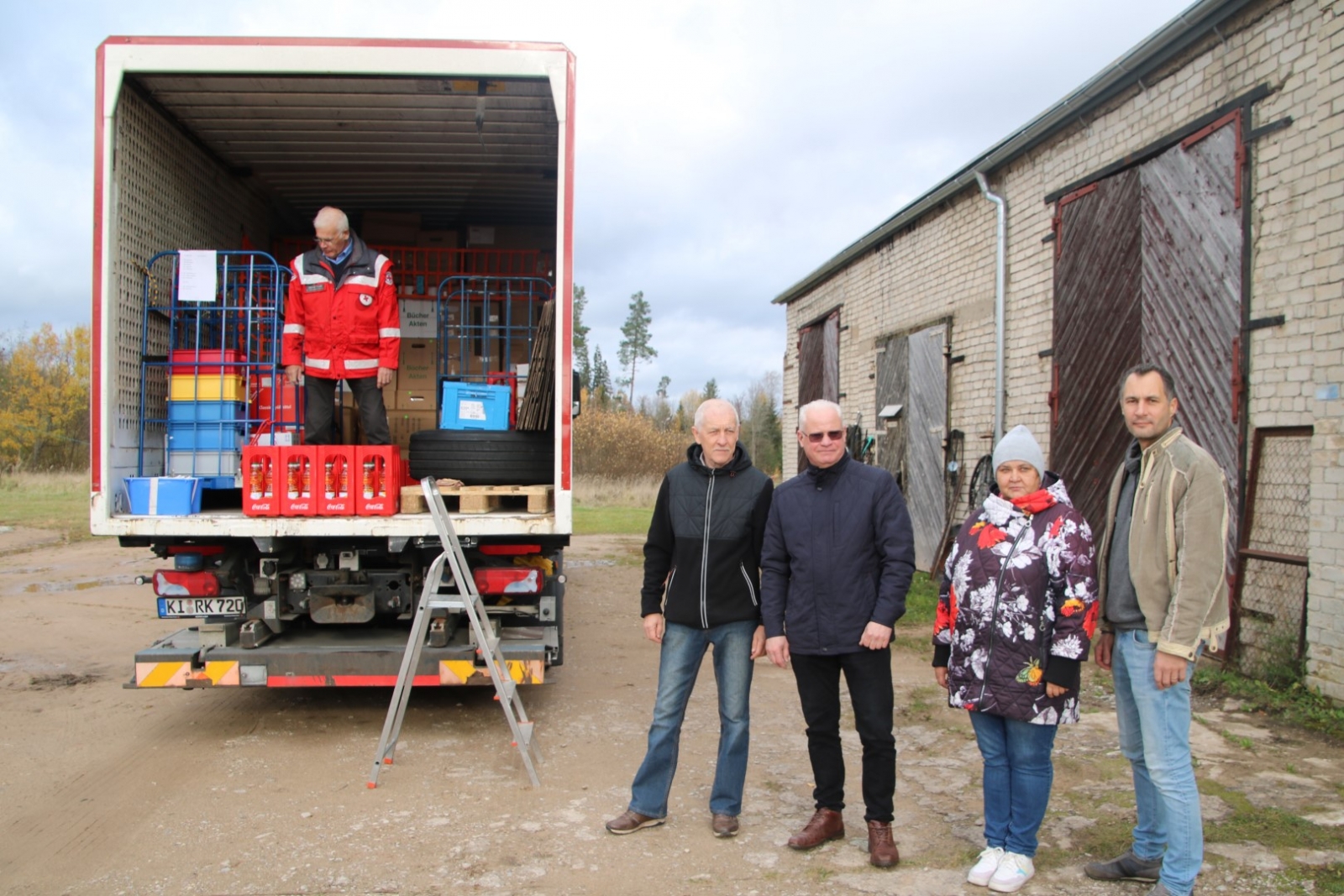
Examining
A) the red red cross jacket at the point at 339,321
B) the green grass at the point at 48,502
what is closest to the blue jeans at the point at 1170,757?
Result: the red red cross jacket at the point at 339,321

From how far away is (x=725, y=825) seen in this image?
12.9 feet

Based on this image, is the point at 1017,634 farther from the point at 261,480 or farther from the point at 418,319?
the point at 418,319

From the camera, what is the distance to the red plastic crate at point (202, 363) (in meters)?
5.46

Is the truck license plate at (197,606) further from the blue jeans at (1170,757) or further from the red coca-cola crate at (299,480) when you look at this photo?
the blue jeans at (1170,757)

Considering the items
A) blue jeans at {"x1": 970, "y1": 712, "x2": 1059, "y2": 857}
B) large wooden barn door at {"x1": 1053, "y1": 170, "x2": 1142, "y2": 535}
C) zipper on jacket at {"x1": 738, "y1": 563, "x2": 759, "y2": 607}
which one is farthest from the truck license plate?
large wooden barn door at {"x1": 1053, "y1": 170, "x2": 1142, "y2": 535}

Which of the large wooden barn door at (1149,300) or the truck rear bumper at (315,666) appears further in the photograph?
the large wooden barn door at (1149,300)

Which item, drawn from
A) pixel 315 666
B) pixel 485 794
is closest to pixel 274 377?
pixel 315 666

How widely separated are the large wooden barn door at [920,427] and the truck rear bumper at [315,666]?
7.16 meters

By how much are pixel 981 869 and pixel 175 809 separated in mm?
3396

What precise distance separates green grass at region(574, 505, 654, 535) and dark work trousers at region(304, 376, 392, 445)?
34.9 ft

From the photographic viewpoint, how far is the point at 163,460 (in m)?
5.59

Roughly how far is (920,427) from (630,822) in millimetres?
8722

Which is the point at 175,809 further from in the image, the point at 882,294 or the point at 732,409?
the point at 882,294

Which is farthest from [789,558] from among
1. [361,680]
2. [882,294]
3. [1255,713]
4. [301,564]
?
[882,294]
